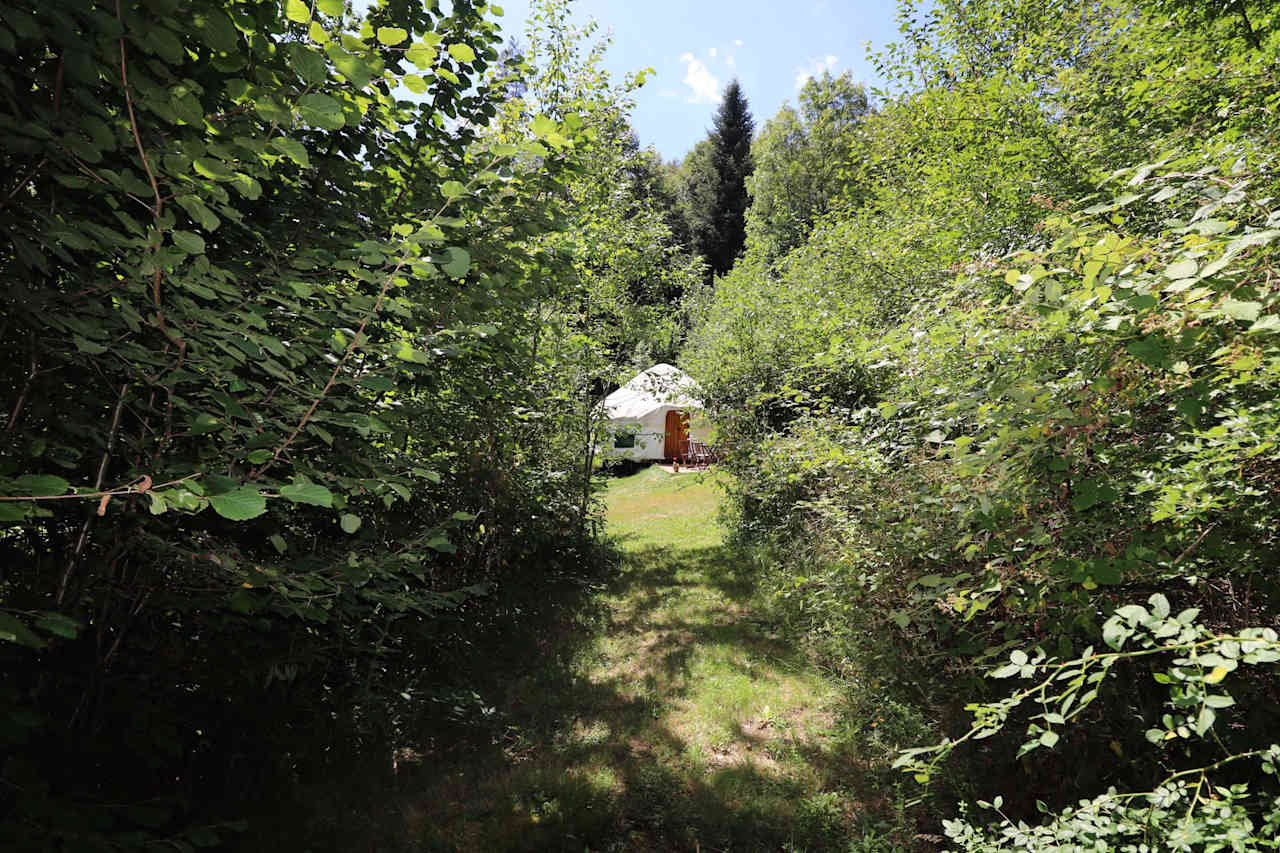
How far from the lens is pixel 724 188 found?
3603 centimetres

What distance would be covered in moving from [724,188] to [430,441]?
1454 inches

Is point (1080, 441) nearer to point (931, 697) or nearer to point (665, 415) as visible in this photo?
point (931, 697)

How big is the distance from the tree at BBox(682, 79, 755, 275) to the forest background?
31.6 metres

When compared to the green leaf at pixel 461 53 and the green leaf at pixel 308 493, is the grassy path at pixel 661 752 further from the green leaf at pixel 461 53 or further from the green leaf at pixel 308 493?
the green leaf at pixel 461 53

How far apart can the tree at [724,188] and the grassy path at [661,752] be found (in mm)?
32836

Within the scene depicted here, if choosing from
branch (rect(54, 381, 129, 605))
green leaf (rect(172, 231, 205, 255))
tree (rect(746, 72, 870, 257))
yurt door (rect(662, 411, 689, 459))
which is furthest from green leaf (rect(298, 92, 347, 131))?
tree (rect(746, 72, 870, 257))

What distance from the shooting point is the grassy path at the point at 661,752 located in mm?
3213

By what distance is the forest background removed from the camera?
1.44 meters

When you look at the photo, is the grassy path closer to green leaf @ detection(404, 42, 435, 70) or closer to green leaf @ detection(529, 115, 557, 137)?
green leaf @ detection(529, 115, 557, 137)

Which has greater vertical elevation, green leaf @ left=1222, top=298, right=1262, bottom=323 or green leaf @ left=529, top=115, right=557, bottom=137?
green leaf @ left=529, top=115, right=557, bottom=137

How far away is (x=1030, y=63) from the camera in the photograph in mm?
7051

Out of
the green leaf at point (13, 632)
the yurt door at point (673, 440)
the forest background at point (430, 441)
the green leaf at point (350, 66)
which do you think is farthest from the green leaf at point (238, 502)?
the yurt door at point (673, 440)

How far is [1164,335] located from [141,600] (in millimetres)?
3849

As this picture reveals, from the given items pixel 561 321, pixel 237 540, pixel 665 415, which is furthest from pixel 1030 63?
pixel 665 415
